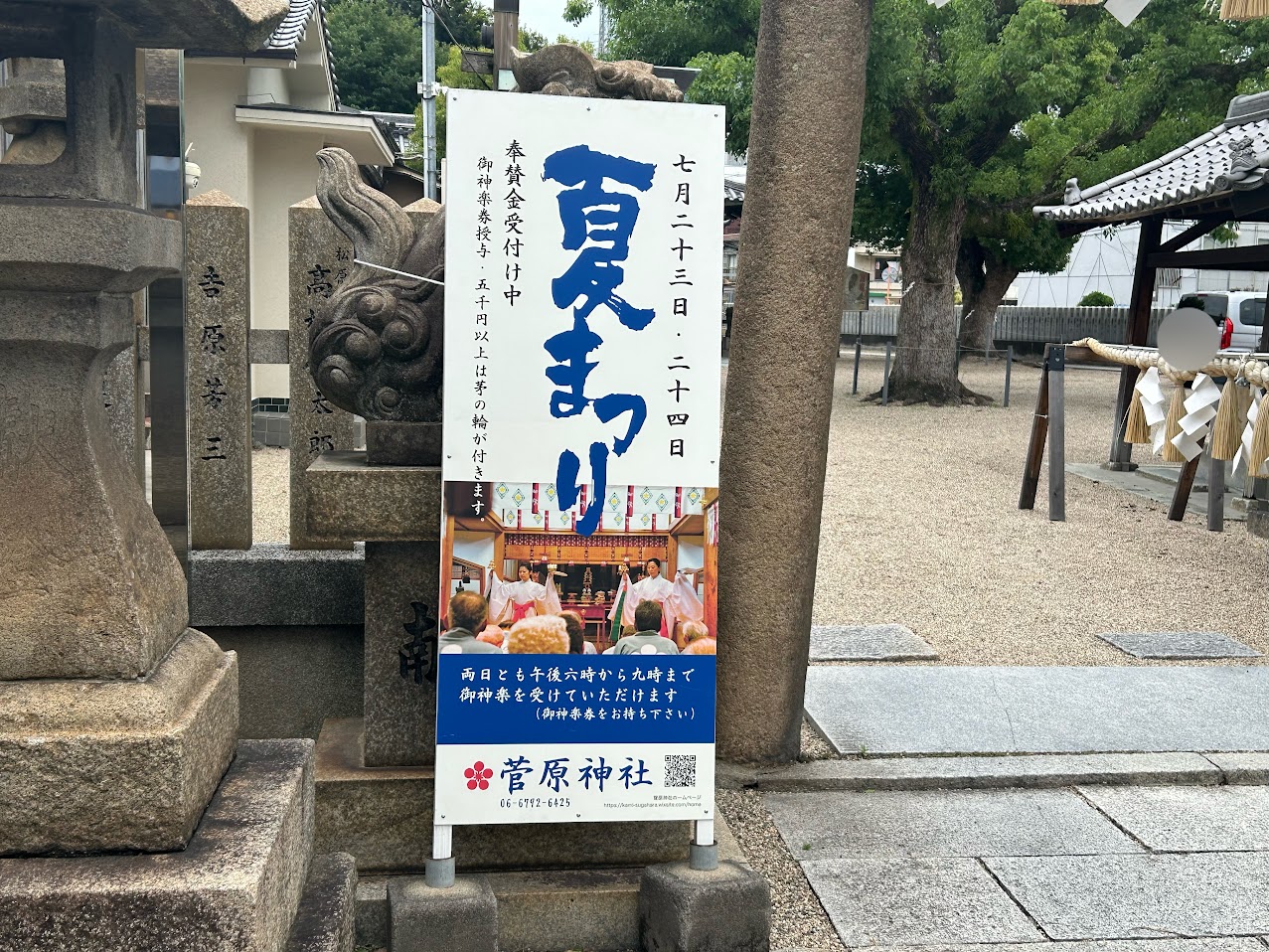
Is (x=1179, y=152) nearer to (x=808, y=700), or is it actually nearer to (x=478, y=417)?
(x=808, y=700)

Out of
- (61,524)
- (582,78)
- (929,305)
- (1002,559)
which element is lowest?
(1002,559)

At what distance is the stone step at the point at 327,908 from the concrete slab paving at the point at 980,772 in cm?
163

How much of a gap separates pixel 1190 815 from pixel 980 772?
64 cm

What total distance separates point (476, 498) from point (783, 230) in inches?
54.3

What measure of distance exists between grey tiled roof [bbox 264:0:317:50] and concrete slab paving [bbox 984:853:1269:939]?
8710 millimetres

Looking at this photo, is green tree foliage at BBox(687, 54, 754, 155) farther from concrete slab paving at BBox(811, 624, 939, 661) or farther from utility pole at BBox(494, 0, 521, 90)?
concrete slab paving at BBox(811, 624, 939, 661)

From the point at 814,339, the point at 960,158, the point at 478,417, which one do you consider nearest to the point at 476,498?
the point at 478,417

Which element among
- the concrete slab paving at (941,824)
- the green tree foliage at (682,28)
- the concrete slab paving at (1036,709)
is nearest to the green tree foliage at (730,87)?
the green tree foliage at (682,28)

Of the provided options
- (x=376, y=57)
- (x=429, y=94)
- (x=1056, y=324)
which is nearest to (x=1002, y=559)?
(x=429, y=94)

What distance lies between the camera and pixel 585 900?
117 inches

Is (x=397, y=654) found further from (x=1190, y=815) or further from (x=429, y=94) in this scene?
(x=429, y=94)

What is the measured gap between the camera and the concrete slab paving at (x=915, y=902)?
2986mm

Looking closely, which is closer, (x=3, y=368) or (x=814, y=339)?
(x=3, y=368)

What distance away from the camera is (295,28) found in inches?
444
